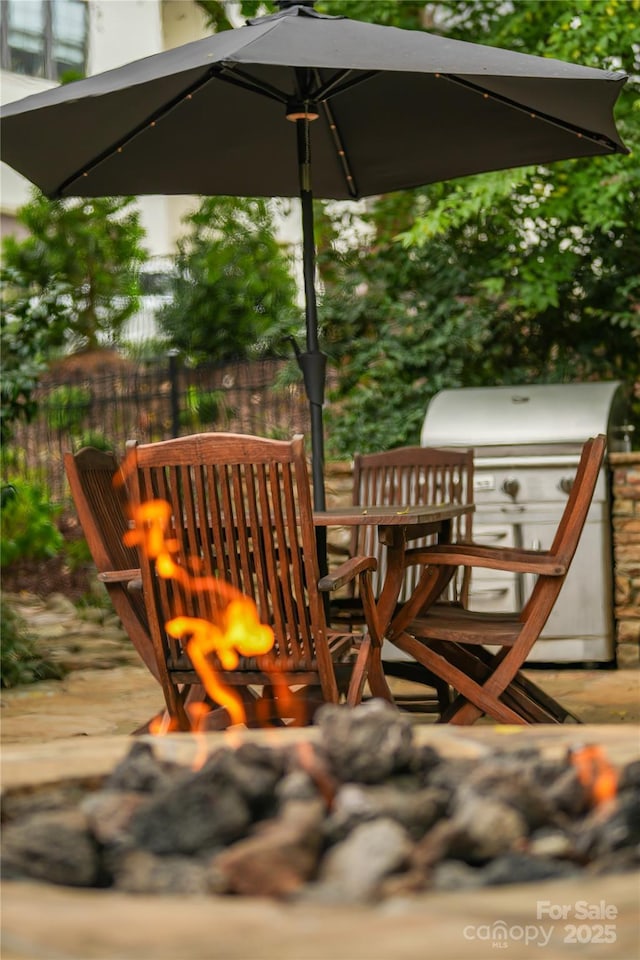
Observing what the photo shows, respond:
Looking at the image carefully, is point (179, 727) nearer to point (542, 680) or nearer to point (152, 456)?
point (152, 456)

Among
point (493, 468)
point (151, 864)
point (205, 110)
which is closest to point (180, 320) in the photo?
point (493, 468)

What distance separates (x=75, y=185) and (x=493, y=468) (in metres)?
2.47

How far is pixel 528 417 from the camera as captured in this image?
579cm

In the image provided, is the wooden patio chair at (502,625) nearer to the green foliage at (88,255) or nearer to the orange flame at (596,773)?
the orange flame at (596,773)

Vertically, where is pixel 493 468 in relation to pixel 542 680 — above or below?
above

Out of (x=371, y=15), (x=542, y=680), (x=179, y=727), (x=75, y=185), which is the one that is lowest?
(x=542, y=680)

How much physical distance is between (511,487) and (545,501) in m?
0.18

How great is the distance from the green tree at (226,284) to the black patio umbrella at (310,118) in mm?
6196

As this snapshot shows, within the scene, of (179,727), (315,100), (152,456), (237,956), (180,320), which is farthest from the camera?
(180,320)

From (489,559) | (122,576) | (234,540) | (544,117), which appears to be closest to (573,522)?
(489,559)

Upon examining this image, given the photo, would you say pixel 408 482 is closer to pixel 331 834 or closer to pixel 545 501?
pixel 545 501

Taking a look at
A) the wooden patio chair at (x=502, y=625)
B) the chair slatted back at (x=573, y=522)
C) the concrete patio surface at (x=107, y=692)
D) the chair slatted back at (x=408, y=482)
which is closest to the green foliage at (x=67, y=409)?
the concrete patio surface at (x=107, y=692)

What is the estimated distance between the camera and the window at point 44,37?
610 inches

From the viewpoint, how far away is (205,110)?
14.9ft
